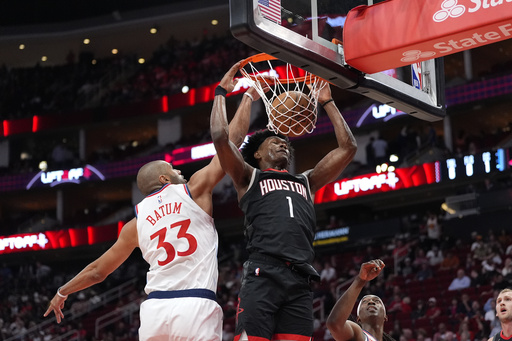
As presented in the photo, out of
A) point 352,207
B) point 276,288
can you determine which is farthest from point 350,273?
point 276,288

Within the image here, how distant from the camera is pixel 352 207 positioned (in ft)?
85.3

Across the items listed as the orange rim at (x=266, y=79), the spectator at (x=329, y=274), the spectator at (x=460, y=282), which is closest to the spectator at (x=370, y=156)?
the spectator at (x=329, y=274)

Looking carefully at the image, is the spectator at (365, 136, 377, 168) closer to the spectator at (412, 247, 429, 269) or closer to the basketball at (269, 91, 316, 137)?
the spectator at (412, 247, 429, 269)

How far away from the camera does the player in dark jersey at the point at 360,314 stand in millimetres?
5113

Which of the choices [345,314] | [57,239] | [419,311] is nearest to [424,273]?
[419,311]

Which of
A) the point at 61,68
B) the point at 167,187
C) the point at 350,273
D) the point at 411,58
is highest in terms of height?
the point at 61,68

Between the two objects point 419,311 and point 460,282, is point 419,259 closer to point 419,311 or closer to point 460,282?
point 460,282

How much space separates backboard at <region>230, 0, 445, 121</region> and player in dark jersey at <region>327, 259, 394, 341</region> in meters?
1.35

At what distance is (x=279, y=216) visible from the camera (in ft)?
15.4

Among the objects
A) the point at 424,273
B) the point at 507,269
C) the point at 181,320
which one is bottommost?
the point at 424,273

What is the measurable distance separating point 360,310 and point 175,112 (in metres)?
25.1

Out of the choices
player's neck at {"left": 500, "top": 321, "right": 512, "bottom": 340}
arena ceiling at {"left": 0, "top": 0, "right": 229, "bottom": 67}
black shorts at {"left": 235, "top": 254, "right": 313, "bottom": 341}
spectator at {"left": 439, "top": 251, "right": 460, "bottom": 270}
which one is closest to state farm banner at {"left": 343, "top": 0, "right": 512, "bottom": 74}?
black shorts at {"left": 235, "top": 254, "right": 313, "bottom": 341}

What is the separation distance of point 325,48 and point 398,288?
12977 mm

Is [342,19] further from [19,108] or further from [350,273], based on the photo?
[19,108]
